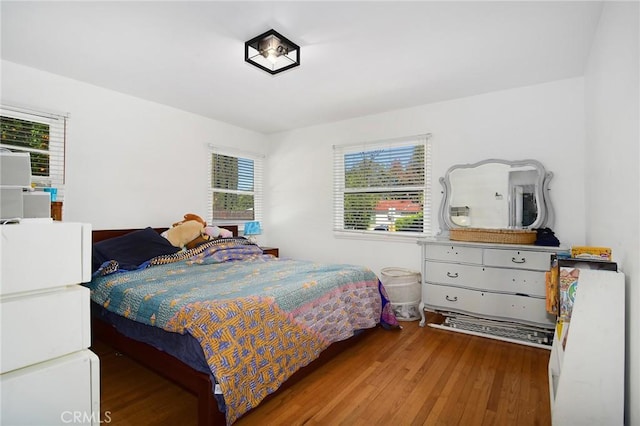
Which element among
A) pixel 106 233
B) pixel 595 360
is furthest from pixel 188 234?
pixel 595 360

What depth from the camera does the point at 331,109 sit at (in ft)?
13.2

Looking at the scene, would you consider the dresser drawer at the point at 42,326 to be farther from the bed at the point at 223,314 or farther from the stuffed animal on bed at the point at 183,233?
the stuffed animal on bed at the point at 183,233

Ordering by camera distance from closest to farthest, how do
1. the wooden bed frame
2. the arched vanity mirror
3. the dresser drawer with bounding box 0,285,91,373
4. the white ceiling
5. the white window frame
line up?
the dresser drawer with bounding box 0,285,91,373
the wooden bed frame
the white ceiling
the arched vanity mirror
the white window frame

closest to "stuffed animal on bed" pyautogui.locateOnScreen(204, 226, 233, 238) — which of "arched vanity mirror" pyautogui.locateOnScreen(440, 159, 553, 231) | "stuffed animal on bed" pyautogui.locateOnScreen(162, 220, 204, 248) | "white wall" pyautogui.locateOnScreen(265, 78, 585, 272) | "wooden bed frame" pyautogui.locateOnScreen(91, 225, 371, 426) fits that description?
"stuffed animal on bed" pyautogui.locateOnScreen(162, 220, 204, 248)

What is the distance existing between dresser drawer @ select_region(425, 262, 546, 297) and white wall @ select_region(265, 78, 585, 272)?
0.61m

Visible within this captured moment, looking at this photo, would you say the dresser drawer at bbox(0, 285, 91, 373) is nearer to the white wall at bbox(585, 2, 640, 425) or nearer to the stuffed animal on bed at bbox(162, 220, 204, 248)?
the white wall at bbox(585, 2, 640, 425)

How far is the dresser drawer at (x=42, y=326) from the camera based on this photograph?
0.73 metres

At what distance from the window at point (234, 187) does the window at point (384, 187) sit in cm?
134

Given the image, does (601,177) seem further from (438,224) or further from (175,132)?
(175,132)

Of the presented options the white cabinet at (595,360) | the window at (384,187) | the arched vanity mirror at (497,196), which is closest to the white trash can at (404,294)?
the window at (384,187)

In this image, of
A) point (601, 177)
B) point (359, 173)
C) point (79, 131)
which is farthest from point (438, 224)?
point (79, 131)

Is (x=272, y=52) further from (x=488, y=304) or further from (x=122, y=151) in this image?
(x=488, y=304)

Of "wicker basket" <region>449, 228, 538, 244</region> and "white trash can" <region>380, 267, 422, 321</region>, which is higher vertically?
"wicker basket" <region>449, 228, 538, 244</region>

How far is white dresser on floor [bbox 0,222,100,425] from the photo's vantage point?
2.41 ft
